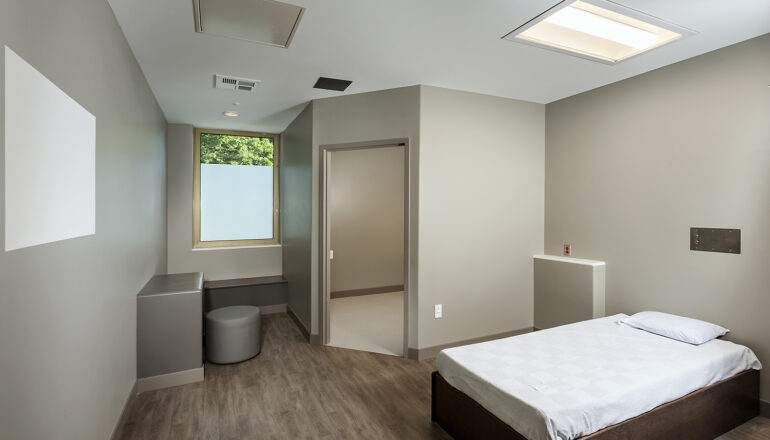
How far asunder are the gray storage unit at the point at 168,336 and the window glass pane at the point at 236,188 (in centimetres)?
229

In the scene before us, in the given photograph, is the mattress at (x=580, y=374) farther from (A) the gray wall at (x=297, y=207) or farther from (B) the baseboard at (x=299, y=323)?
(A) the gray wall at (x=297, y=207)

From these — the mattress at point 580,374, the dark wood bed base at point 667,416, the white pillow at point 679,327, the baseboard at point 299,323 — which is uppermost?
the white pillow at point 679,327

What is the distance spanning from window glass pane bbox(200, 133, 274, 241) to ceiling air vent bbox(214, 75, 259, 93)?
6.59 ft

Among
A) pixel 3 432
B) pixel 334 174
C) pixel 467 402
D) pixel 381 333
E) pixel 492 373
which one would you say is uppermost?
pixel 334 174

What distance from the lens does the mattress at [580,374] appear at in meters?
1.78

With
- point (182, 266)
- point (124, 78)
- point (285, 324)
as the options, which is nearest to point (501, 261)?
point (285, 324)

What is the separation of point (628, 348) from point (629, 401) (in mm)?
661

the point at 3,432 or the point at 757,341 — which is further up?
the point at 3,432

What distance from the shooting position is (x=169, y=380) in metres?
2.98

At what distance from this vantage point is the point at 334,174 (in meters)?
6.02

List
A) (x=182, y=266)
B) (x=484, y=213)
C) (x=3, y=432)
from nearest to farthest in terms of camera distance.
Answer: (x=3, y=432)
(x=484, y=213)
(x=182, y=266)

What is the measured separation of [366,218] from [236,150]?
7.36ft

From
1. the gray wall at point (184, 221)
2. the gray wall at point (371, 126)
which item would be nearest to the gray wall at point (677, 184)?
the gray wall at point (371, 126)

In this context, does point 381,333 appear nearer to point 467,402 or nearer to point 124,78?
point 467,402
